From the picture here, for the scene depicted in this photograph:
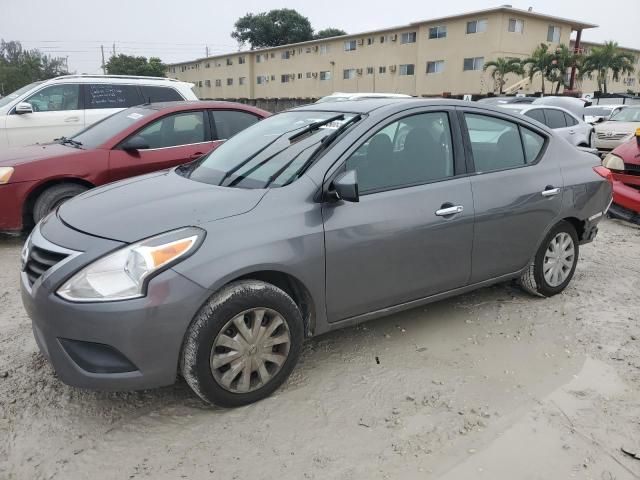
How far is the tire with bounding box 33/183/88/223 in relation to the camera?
5.42 meters

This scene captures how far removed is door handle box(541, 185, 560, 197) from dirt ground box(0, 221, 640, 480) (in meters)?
1.00

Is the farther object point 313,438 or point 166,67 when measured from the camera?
point 166,67

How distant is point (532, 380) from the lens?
311 cm

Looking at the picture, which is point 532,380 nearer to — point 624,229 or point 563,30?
point 624,229

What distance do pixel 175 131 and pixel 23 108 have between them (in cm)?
344

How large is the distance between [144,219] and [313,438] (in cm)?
142

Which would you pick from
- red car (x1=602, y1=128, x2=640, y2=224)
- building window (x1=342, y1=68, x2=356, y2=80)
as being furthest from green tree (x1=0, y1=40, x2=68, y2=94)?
red car (x1=602, y1=128, x2=640, y2=224)

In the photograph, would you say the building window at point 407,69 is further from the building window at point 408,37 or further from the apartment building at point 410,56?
the building window at point 408,37

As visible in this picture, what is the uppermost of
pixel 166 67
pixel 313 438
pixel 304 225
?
pixel 166 67

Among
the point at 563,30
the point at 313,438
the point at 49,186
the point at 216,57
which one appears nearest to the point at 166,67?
the point at 216,57

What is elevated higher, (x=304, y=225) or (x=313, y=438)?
(x=304, y=225)

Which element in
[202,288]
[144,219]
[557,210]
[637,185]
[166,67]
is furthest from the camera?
[166,67]

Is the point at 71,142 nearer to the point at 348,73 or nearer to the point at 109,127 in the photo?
the point at 109,127

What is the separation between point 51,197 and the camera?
5.47m
